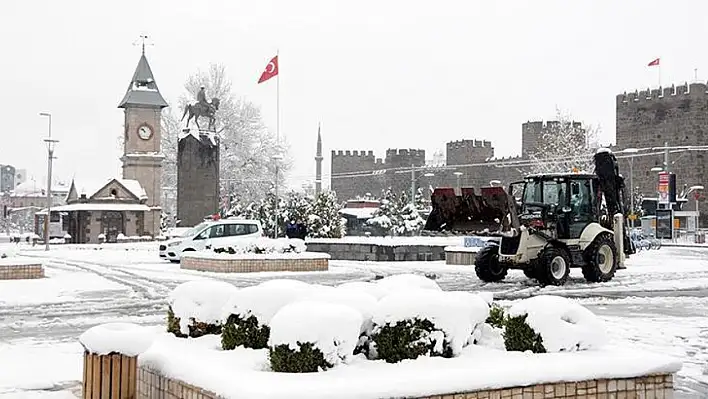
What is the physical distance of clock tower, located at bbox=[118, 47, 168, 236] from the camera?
62125 mm

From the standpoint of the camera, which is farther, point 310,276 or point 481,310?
point 310,276

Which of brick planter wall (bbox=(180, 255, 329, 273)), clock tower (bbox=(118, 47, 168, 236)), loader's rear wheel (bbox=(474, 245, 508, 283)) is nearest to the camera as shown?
loader's rear wheel (bbox=(474, 245, 508, 283))

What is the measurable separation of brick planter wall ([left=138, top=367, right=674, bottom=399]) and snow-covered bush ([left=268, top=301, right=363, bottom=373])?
1.65 feet

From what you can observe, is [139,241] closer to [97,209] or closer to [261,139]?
[97,209]

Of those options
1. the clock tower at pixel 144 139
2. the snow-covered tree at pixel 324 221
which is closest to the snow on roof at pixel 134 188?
the clock tower at pixel 144 139

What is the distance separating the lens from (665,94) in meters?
56.2

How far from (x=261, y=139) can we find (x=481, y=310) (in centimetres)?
5659

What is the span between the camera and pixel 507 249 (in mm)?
19422

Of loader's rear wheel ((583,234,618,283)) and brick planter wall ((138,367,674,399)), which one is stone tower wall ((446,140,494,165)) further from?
brick planter wall ((138,367,674,399))

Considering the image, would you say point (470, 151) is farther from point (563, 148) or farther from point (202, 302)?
point (202, 302)

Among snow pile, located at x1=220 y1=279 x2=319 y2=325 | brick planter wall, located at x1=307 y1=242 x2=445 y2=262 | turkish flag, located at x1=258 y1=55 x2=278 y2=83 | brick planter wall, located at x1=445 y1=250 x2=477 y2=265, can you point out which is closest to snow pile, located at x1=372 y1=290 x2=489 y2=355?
snow pile, located at x1=220 y1=279 x2=319 y2=325

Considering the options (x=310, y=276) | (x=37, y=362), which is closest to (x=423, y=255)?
(x=310, y=276)

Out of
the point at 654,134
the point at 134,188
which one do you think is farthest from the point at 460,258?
the point at 654,134

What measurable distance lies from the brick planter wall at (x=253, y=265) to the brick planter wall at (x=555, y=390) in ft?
53.5
